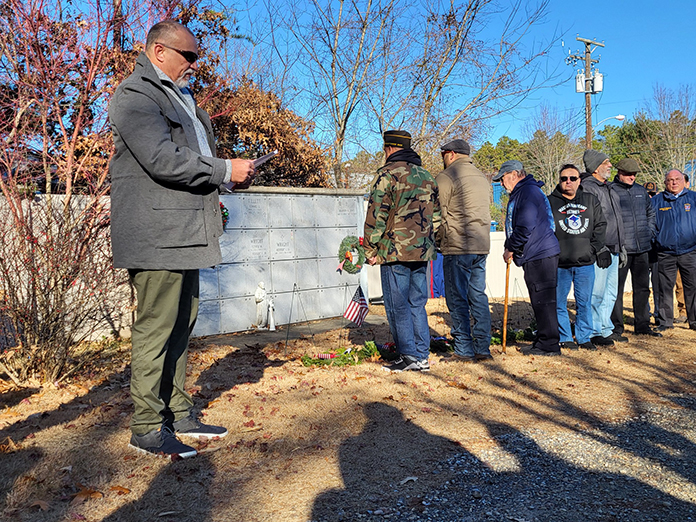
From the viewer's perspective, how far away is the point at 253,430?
3.65 m

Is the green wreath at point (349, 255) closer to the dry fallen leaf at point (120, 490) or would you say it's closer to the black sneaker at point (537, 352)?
Answer: the black sneaker at point (537, 352)

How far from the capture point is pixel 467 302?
5.78 m

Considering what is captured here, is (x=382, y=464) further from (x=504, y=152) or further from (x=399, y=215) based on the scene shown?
(x=504, y=152)

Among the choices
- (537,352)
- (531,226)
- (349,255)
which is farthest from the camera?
(349,255)

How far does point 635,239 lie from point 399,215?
157 inches

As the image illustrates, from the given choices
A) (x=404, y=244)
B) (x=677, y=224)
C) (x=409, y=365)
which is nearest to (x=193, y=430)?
(x=409, y=365)

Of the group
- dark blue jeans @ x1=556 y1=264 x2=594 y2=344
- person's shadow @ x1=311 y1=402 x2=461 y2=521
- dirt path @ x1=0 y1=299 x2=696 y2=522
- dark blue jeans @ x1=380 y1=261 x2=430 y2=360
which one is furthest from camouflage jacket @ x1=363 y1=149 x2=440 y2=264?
dark blue jeans @ x1=556 y1=264 x2=594 y2=344

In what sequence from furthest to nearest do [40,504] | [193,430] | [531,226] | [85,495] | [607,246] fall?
1. [607,246]
2. [531,226]
3. [193,430]
4. [85,495]
5. [40,504]

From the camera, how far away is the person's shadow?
2627 mm

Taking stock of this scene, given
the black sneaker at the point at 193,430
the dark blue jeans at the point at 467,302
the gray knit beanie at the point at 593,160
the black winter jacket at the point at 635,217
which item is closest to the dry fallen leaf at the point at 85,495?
the black sneaker at the point at 193,430

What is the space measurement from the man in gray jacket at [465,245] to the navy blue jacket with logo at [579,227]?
1.10 m

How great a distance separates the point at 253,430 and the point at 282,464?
0.59 m

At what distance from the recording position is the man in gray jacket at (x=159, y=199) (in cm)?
292

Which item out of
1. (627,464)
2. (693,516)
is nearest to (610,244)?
(627,464)
